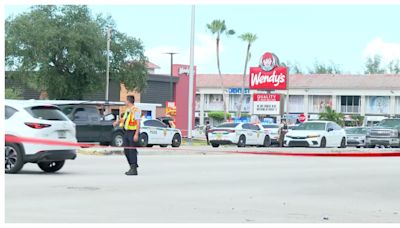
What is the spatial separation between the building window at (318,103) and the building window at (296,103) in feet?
3.61

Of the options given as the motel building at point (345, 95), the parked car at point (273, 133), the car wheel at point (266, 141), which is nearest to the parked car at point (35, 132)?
the car wheel at point (266, 141)

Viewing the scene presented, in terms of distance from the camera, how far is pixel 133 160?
18359 millimetres

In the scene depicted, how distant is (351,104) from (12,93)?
4475 centimetres

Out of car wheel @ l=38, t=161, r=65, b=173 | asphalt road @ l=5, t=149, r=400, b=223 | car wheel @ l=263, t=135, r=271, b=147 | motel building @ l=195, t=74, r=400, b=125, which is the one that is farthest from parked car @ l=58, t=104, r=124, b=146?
motel building @ l=195, t=74, r=400, b=125

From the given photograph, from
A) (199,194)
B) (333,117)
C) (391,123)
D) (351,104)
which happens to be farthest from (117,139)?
(351,104)

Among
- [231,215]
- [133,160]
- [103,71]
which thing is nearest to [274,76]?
[103,71]

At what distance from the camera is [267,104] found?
52.5 metres

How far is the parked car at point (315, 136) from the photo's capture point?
4091 centimetres

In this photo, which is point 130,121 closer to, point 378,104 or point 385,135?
point 385,135

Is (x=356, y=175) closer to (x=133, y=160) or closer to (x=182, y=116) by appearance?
(x=133, y=160)

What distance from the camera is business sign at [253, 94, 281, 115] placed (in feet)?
171

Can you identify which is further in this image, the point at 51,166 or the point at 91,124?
the point at 91,124

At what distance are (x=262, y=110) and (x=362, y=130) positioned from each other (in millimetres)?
6473

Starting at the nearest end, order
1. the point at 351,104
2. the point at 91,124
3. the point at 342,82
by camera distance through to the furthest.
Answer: the point at 91,124 < the point at 351,104 < the point at 342,82
